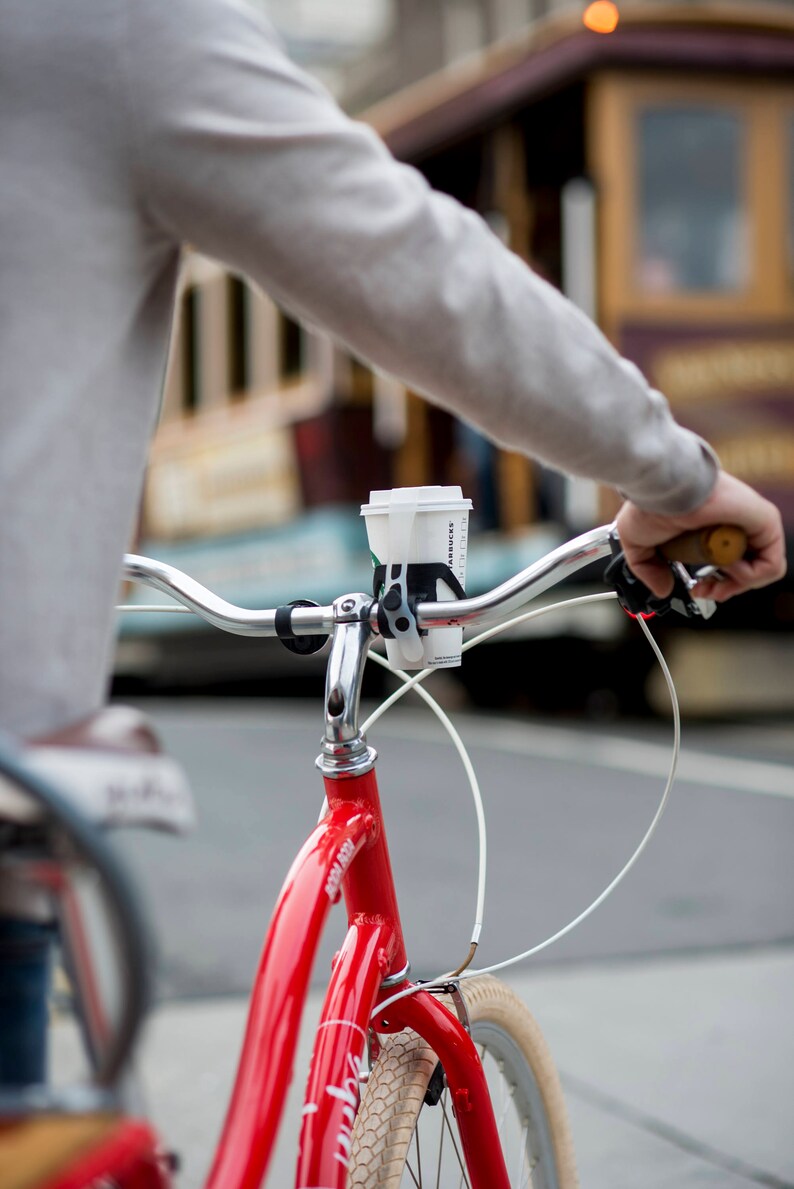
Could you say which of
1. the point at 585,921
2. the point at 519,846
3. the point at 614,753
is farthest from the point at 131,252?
the point at 614,753

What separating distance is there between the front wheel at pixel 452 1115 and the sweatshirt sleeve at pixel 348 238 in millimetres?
725

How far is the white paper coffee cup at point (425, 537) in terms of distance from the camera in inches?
57.5

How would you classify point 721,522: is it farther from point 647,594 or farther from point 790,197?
point 790,197

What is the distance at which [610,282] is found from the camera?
30.3 feet

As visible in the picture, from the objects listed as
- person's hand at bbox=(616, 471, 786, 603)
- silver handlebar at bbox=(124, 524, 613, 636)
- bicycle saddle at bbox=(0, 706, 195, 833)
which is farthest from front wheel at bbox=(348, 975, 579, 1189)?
bicycle saddle at bbox=(0, 706, 195, 833)

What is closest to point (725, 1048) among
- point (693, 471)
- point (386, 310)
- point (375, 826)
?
point (375, 826)

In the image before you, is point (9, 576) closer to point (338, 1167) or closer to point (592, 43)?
point (338, 1167)

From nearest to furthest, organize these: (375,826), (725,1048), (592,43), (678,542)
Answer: (678,542) < (375,826) < (725,1048) < (592,43)

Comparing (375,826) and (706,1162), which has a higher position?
(375,826)

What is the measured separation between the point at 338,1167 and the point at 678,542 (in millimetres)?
608

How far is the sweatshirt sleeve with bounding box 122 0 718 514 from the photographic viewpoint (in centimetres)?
96

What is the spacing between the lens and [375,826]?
150 centimetres

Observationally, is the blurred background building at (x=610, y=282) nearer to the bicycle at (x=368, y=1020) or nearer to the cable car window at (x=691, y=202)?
the cable car window at (x=691, y=202)

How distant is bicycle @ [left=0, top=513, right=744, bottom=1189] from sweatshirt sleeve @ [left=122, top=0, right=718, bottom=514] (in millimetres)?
269
